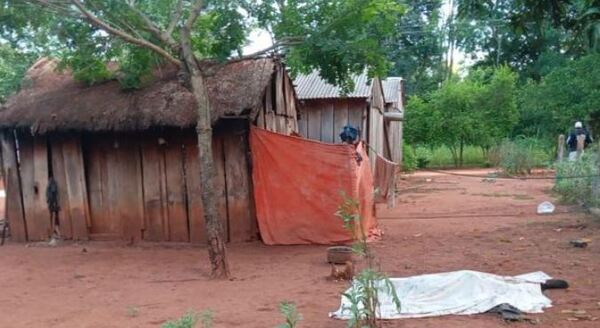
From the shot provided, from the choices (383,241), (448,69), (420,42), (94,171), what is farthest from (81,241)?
(448,69)

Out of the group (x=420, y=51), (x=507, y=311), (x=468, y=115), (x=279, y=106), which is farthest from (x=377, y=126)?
(x=420, y=51)

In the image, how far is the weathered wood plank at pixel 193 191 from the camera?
9.69 m

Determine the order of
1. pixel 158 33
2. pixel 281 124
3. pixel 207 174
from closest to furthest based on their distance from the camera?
1. pixel 207 174
2. pixel 158 33
3. pixel 281 124

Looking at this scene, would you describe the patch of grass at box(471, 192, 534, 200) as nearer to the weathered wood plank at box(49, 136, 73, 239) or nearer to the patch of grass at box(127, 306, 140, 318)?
the weathered wood plank at box(49, 136, 73, 239)

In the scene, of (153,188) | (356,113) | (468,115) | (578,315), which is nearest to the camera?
(578,315)

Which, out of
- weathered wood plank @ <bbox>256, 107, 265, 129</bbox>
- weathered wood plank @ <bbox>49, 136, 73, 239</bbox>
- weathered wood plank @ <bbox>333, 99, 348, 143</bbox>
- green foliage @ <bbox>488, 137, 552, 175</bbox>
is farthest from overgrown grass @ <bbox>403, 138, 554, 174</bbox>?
weathered wood plank @ <bbox>49, 136, 73, 239</bbox>

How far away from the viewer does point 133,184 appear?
10.0 meters

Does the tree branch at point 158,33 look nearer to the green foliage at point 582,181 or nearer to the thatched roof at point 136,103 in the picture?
the thatched roof at point 136,103

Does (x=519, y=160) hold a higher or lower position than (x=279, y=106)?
lower

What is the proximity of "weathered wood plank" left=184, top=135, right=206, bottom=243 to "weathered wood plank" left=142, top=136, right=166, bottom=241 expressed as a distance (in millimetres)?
469

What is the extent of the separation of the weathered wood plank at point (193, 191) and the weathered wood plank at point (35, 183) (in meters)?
2.67

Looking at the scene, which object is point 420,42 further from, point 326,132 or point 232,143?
point 232,143

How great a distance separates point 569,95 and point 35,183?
19298mm

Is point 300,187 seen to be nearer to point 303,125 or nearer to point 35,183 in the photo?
point 35,183
